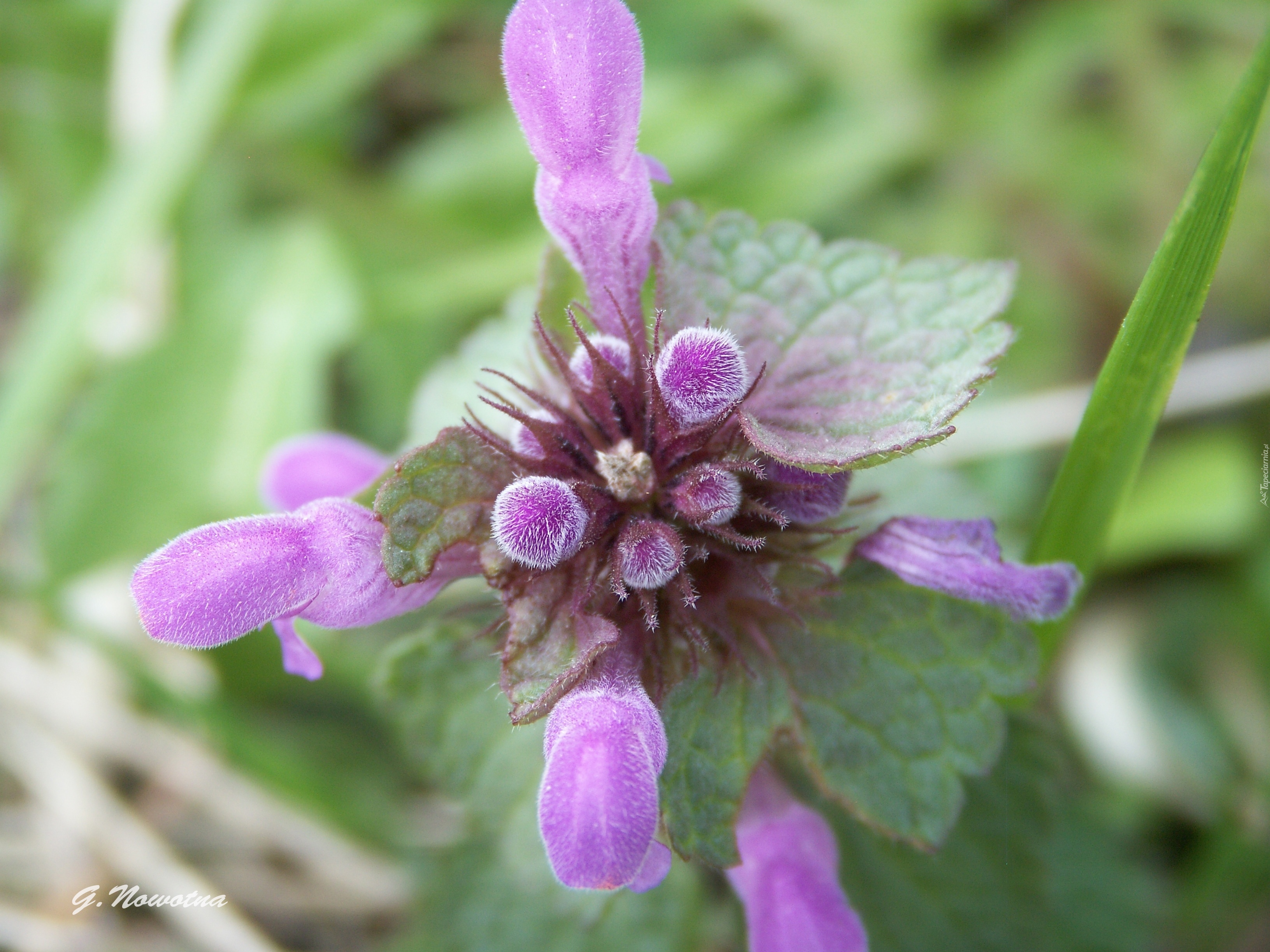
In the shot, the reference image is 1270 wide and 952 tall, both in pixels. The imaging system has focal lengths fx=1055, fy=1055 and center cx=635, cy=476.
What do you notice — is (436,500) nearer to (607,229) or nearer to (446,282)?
(607,229)

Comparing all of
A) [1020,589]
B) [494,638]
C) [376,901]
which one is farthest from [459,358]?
[376,901]

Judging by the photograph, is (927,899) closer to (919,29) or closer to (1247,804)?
(1247,804)

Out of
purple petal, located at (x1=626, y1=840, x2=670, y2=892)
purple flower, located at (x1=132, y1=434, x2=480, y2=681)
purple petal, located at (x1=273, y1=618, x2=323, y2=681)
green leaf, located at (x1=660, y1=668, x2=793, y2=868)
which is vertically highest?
purple flower, located at (x1=132, y1=434, x2=480, y2=681)

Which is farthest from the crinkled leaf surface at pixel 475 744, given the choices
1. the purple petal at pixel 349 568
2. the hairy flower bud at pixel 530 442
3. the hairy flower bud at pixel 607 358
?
the hairy flower bud at pixel 607 358

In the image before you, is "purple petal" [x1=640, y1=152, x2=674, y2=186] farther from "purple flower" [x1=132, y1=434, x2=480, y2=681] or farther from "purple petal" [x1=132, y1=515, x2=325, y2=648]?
"purple petal" [x1=132, y1=515, x2=325, y2=648]

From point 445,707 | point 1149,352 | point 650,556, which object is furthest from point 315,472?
point 1149,352

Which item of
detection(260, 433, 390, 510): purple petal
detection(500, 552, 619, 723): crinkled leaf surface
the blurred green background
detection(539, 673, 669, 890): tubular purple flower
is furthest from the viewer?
the blurred green background

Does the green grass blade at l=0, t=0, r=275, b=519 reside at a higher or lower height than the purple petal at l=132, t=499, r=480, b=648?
higher

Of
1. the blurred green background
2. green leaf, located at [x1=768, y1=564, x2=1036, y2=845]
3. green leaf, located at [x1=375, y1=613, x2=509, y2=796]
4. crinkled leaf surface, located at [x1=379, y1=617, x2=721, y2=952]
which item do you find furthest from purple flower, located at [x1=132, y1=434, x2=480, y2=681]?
the blurred green background
